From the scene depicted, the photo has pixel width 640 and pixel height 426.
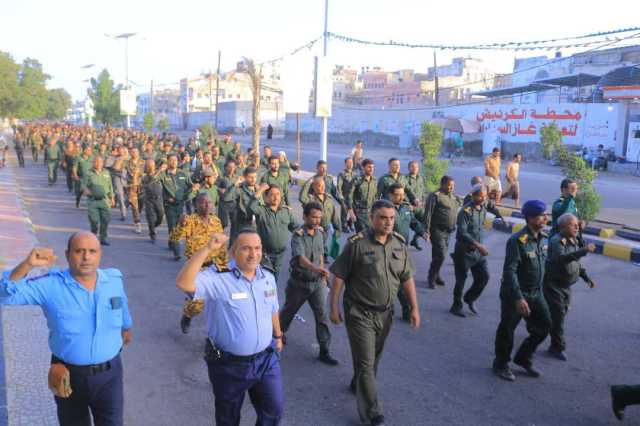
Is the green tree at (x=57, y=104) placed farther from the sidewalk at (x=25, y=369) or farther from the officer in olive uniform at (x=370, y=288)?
the officer in olive uniform at (x=370, y=288)

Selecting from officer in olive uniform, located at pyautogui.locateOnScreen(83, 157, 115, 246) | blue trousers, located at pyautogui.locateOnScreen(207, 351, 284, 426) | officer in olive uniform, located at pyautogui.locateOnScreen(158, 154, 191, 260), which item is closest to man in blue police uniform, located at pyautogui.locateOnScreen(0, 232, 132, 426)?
blue trousers, located at pyautogui.locateOnScreen(207, 351, 284, 426)

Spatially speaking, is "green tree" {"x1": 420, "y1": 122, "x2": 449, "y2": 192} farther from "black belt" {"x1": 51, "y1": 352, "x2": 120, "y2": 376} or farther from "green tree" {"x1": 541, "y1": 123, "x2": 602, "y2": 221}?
"black belt" {"x1": 51, "y1": 352, "x2": 120, "y2": 376}

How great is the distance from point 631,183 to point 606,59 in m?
24.6

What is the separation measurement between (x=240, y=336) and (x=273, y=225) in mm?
3049

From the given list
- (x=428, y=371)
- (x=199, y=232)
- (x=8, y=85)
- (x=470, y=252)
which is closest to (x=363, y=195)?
(x=470, y=252)

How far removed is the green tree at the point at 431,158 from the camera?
16.6 m

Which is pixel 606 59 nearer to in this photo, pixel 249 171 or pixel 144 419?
pixel 249 171

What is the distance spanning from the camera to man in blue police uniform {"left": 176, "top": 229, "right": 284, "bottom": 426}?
3510 millimetres

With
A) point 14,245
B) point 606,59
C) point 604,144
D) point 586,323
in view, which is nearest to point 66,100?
point 606,59

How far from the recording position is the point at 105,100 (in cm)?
5444

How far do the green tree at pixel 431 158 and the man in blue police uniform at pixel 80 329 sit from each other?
1371cm

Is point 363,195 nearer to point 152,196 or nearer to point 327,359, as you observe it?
point 152,196

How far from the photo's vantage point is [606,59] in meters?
42.7

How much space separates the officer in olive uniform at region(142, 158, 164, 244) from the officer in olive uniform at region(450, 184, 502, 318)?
5966mm
